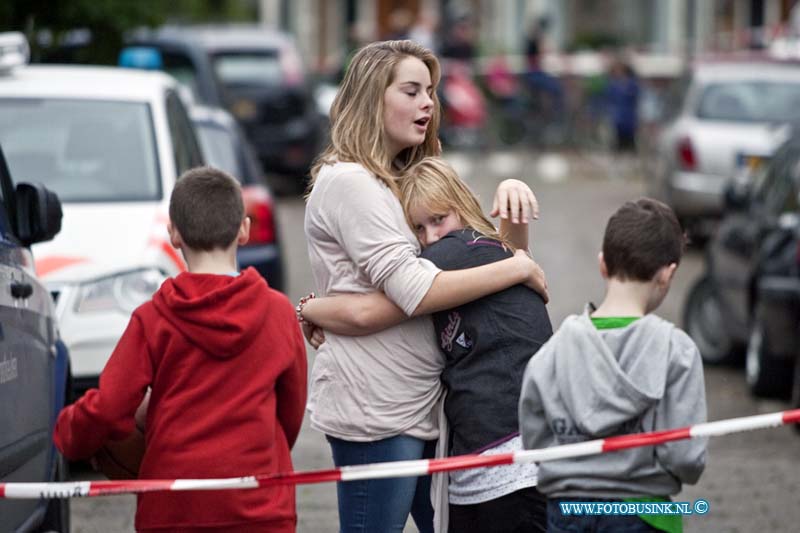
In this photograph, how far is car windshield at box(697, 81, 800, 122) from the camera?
16734 mm

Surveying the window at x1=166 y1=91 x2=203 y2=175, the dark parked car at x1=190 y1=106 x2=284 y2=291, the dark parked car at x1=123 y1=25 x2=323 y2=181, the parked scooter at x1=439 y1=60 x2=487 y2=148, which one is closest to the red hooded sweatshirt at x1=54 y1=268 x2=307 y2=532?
the window at x1=166 y1=91 x2=203 y2=175

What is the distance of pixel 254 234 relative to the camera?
31.7 feet

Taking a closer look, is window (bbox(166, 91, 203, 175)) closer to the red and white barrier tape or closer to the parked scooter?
the red and white barrier tape

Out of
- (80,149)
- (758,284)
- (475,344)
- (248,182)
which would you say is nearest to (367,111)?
(475,344)

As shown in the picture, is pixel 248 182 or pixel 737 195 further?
pixel 737 195

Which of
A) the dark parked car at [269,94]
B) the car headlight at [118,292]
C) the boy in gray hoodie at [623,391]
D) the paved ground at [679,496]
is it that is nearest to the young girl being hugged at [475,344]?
the boy in gray hoodie at [623,391]

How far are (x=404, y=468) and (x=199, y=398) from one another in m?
0.55

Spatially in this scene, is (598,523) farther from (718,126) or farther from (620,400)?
(718,126)

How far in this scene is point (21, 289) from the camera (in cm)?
514

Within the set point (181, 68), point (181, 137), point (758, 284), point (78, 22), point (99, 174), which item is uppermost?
Answer: point (78, 22)

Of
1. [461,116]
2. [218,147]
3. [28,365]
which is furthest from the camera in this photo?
[461,116]

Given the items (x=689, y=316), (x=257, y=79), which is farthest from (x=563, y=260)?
(x=257, y=79)

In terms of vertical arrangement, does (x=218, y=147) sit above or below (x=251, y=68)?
above

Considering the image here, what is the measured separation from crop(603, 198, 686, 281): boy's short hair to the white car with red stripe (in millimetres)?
3789
